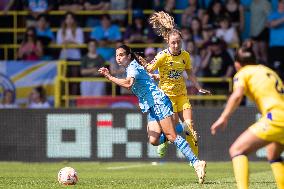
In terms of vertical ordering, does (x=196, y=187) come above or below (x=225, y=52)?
below

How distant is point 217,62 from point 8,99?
17.5 ft

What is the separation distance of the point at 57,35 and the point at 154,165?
19.0ft

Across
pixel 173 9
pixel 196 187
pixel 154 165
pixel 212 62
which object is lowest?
pixel 196 187

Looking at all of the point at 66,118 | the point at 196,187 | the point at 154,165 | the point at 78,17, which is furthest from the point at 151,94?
the point at 78,17

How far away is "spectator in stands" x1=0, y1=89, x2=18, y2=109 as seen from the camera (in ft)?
75.7

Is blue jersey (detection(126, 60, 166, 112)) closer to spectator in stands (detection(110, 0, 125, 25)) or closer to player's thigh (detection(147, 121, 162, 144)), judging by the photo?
player's thigh (detection(147, 121, 162, 144))

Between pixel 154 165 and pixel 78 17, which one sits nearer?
pixel 154 165

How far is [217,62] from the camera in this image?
22.9 m

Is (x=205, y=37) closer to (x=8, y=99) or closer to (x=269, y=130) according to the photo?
(x=8, y=99)

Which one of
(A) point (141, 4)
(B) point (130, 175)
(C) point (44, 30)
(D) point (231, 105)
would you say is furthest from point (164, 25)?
(C) point (44, 30)

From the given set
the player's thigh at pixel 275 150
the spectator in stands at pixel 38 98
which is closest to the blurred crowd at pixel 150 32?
the spectator in stands at pixel 38 98

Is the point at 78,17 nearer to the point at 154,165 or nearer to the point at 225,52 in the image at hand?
the point at 225,52

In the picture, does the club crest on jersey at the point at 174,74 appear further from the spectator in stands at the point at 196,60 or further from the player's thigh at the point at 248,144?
the spectator in stands at the point at 196,60

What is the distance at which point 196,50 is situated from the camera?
23.1m
